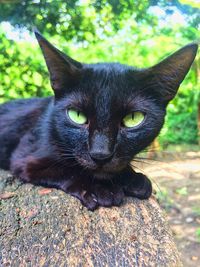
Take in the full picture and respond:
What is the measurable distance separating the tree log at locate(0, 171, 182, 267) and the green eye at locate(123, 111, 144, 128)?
329 millimetres

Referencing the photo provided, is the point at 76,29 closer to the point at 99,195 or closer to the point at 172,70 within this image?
the point at 172,70

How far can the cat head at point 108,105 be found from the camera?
1.50m

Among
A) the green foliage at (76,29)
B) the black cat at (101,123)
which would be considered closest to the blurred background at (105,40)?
the green foliage at (76,29)

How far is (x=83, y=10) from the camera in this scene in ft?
10.0

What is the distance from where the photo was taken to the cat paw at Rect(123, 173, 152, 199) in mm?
1680

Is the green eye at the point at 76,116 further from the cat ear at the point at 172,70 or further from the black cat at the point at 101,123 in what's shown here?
the cat ear at the point at 172,70

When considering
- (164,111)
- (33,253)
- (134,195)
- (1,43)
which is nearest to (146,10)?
(1,43)

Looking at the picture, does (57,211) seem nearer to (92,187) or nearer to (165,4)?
(92,187)

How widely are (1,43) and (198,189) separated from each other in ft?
10.8

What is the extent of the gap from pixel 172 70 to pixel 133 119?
0.86 feet

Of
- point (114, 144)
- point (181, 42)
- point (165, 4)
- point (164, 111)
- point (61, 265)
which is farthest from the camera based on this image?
point (181, 42)

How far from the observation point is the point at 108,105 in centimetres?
152

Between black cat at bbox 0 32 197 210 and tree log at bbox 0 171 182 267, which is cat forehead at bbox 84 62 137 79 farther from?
tree log at bbox 0 171 182 267

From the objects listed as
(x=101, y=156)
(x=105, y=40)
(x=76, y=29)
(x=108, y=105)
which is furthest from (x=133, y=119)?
(x=105, y=40)
